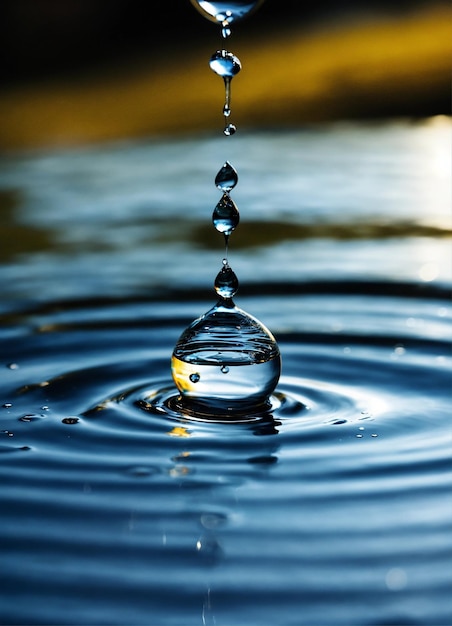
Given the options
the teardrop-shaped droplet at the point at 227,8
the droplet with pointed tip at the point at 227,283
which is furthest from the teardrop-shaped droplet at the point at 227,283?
the teardrop-shaped droplet at the point at 227,8

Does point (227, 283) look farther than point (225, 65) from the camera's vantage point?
Yes

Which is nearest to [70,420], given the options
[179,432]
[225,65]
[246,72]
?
[179,432]

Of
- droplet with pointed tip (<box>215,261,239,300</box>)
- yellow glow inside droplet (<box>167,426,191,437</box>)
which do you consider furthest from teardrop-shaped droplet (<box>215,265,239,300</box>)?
yellow glow inside droplet (<box>167,426,191,437</box>)

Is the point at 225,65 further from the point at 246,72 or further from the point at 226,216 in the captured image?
the point at 246,72

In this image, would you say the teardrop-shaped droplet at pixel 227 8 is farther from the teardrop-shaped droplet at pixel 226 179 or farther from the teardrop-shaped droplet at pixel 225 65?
the teardrop-shaped droplet at pixel 226 179

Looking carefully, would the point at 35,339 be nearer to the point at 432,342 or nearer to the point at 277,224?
the point at 432,342

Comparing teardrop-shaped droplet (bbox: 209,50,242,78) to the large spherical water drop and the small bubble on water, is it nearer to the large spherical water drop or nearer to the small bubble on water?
the large spherical water drop

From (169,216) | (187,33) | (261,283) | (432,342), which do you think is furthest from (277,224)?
(187,33)
